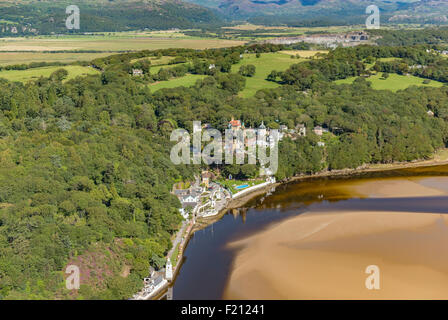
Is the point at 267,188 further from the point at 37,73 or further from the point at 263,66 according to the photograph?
the point at 37,73

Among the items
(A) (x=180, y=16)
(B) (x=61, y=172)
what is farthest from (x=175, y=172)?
(A) (x=180, y=16)

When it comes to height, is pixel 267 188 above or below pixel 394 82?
below

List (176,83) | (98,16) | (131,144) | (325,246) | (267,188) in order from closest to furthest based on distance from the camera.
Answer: (325,246) < (131,144) < (267,188) < (176,83) < (98,16)

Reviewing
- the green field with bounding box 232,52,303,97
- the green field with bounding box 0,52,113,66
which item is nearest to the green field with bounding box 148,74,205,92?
the green field with bounding box 232,52,303,97

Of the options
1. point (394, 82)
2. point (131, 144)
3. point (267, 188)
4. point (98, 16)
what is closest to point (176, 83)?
point (131, 144)

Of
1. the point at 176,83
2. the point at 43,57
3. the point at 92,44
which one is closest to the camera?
the point at 176,83

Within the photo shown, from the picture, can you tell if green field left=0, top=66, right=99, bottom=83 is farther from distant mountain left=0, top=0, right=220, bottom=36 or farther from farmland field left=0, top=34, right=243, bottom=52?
distant mountain left=0, top=0, right=220, bottom=36

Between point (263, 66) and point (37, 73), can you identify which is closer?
point (37, 73)

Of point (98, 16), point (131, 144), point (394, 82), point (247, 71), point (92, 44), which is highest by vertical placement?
point (98, 16)
